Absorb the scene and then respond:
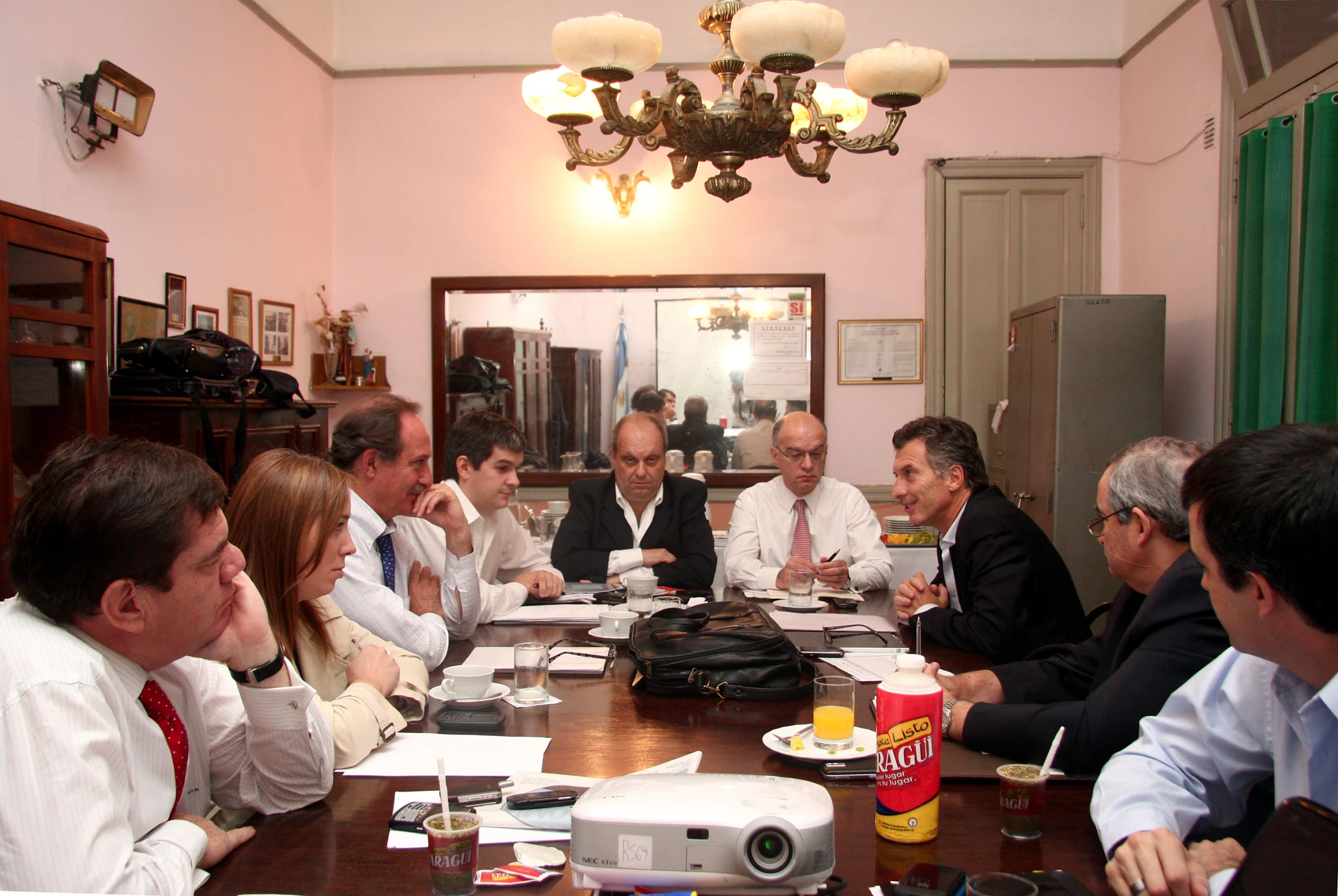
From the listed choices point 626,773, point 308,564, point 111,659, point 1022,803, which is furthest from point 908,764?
point 308,564

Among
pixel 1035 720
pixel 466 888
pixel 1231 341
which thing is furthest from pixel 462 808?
pixel 1231 341

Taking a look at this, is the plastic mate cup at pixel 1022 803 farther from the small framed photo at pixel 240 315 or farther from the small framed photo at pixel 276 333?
the small framed photo at pixel 276 333

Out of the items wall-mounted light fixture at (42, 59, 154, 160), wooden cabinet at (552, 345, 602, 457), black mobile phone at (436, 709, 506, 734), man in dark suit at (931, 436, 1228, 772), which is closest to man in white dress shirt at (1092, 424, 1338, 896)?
man in dark suit at (931, 436, 1228, 772)

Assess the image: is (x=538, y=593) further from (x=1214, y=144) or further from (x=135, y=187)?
(x=1214, y=144)

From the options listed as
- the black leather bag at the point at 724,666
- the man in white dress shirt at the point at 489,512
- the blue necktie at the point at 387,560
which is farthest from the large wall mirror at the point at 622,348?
the black leather bag at the point at 724,666

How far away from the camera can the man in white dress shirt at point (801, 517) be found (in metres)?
4.10

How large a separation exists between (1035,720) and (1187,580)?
0.35m

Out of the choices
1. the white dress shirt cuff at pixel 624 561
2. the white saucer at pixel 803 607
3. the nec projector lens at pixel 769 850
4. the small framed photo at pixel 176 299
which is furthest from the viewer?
the small framed photo at pixel 176 299

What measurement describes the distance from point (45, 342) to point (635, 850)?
104 inches

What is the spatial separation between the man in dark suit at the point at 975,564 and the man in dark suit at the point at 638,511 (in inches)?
40.9

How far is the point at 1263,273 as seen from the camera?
4012 millimetres

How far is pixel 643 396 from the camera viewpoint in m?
5.79

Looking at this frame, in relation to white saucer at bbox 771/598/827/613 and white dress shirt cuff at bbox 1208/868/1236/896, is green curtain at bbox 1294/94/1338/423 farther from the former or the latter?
A: white dress shirt cuff at bbox 1208/868/1236/896

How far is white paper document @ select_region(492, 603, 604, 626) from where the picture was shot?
2955 mm
